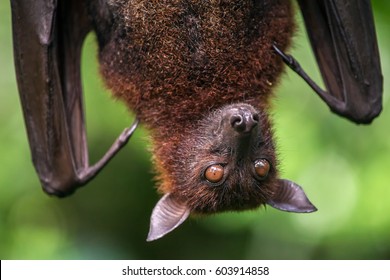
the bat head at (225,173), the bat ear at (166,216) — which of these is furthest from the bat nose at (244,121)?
the bat ear at (166,216)

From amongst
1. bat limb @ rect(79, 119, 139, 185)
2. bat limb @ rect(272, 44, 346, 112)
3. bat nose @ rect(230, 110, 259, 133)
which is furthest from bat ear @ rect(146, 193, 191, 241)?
bat limb @ rect(272, 44, 346, 112)

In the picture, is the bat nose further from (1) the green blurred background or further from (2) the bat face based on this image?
(1) the green blurred background

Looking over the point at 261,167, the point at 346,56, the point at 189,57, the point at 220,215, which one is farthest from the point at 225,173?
the point at 346,56

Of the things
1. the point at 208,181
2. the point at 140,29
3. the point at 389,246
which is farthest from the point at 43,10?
the point at 389,246

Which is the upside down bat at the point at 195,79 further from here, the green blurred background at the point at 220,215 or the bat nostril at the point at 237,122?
the green blurred background at the point at 220,215

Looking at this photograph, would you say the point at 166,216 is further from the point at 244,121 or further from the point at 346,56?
the point at 346,56

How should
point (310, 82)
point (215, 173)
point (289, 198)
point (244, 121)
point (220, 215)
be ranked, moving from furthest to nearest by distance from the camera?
1. point (220, 215)
2. point (310, 82)
3. point (289, 198)
4. point (215, 173)
5. point (244, 121)

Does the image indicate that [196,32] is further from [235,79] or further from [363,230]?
[363,230]
